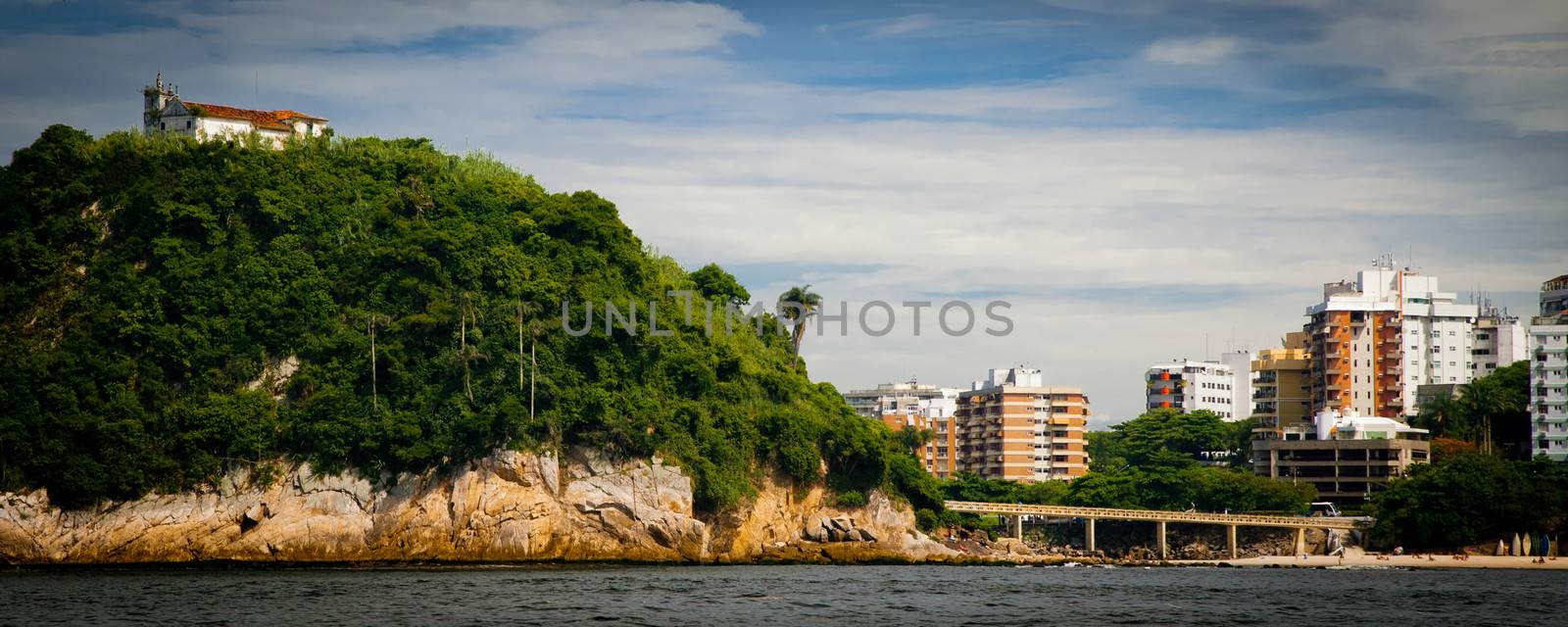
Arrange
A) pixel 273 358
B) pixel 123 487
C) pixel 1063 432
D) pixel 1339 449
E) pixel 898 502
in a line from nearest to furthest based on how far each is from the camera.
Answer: pixel 123 487, pixel 273 358, pixel 898 502, pixel 1339 449, pixel 1063 432

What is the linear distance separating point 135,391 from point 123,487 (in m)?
5.41

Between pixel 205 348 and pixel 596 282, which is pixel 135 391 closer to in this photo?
pixel 205 348

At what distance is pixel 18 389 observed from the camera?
80062 millimetres

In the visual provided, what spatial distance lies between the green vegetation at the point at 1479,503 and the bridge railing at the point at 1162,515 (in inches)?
312

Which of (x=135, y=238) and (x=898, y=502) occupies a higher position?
(x=135, y=238)

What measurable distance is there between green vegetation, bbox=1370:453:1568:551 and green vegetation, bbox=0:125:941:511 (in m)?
32.4

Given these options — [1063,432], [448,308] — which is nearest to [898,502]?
[448,308]

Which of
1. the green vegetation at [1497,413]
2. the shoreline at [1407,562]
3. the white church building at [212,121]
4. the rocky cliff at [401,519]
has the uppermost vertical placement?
the white church building at [212,121]

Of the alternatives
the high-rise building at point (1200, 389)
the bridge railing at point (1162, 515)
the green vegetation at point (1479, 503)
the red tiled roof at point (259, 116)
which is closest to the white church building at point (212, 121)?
the red tiled roof at point (259, 116)

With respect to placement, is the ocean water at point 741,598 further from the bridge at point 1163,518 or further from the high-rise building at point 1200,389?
the high-rise building at point 1200,389

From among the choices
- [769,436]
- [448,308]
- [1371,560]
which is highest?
[448,308]

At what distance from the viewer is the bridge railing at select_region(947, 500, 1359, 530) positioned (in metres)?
105

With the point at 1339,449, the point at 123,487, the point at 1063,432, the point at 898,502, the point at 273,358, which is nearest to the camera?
the point at 123,487

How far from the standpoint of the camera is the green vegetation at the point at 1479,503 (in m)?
94.2
